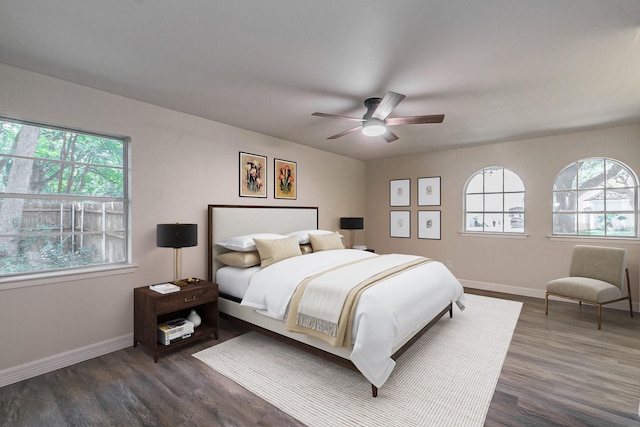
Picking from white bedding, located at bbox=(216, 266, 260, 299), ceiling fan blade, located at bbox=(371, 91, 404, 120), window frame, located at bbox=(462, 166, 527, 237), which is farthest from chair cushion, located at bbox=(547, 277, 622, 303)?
white bedding, located at bbox=(216, 266, 260, 299)

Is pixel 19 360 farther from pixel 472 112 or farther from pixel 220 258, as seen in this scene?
pixel 472 112

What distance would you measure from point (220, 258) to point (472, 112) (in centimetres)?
357

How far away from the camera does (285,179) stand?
4.98 m

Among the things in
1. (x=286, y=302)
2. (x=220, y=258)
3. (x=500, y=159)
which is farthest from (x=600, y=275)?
(x=220, y=258)

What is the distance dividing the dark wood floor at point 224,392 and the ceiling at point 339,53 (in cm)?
259

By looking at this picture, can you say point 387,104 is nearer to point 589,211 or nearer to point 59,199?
point 59,199

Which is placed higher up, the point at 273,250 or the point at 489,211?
the point at 489,211

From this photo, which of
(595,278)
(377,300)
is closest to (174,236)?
(377,300)

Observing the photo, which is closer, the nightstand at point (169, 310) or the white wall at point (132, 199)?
the white wall at point (132, 199)

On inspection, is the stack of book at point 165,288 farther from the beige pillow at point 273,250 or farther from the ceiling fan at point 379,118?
the ceiling fan at point 379,118

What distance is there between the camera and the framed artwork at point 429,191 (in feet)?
19.2

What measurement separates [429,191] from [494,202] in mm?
1138

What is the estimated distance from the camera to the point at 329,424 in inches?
78.5

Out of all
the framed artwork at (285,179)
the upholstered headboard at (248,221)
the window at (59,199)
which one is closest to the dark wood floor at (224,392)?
the window at (59,199)
